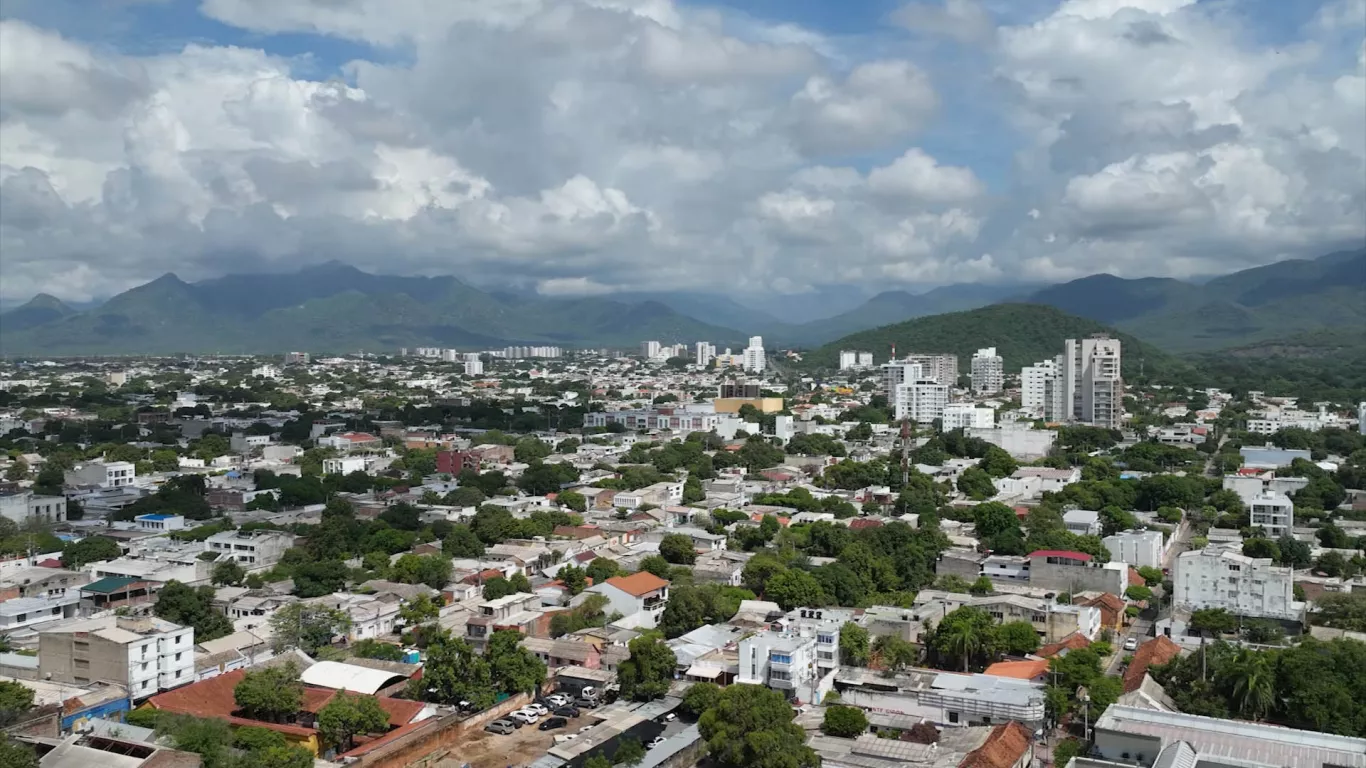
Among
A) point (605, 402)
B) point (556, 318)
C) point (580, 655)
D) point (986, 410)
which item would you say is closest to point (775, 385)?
point (605, 402)

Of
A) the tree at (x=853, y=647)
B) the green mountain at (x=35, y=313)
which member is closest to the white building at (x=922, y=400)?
the tree at (x=853, y=647)

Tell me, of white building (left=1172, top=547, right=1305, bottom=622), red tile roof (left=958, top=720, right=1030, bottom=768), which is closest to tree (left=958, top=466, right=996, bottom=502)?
white building (left=1172, top=547, right=1305, bottom=622)

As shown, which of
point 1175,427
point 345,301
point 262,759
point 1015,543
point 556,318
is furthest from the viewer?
point 556,318

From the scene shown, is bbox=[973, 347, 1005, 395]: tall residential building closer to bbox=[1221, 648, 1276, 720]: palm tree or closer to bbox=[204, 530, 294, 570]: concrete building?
bbox=[204, 530, 294, 570]: concrete building

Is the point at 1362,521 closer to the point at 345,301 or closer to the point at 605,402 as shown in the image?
the point at 605,402

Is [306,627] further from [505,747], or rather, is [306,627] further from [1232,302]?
[1232,302]
